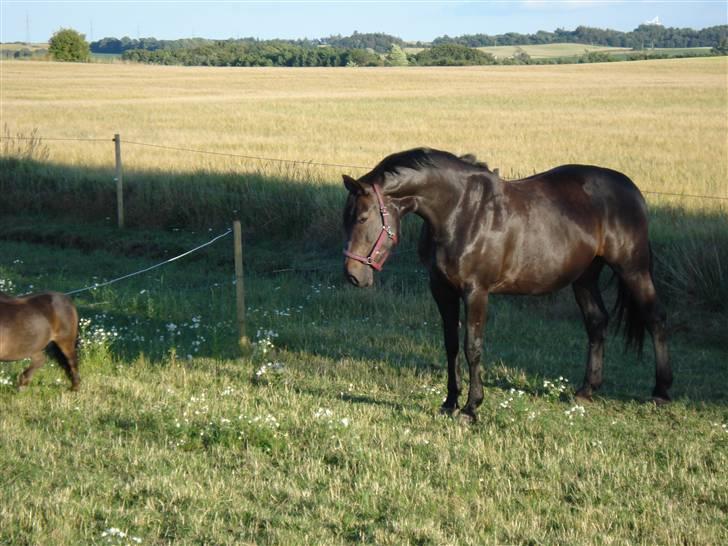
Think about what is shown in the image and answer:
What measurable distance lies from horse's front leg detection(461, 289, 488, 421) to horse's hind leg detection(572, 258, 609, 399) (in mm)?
1190

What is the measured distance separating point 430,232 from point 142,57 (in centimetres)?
9826

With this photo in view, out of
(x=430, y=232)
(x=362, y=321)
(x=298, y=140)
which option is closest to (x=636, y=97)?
(x=298, y=140)

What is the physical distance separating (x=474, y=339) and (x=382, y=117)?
27.4m

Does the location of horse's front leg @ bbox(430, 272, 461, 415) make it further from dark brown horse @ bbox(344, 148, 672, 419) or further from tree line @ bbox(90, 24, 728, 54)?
tree line @ bbox(90, 24, 728, 54)

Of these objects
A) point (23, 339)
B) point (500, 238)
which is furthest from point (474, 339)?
point (23, 339)

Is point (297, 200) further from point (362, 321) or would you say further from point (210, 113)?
point (210, 113)

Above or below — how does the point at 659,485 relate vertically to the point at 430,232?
below

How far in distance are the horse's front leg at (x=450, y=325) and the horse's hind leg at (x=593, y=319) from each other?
120 centimetres

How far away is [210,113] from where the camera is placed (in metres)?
35.2

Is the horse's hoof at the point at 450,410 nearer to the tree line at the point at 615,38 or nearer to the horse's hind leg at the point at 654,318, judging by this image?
the horse's hind leg at the point at 654,318

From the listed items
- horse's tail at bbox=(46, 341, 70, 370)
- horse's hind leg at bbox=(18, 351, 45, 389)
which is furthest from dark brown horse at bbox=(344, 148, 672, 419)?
horse's hind leg at bbox=(18, 351, 45, 389)

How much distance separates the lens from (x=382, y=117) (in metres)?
33.8

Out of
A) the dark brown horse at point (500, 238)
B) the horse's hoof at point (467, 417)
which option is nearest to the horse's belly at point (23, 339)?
the dark brown horse at point (500, 238)

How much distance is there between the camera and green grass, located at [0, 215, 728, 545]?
5223 millimetres
